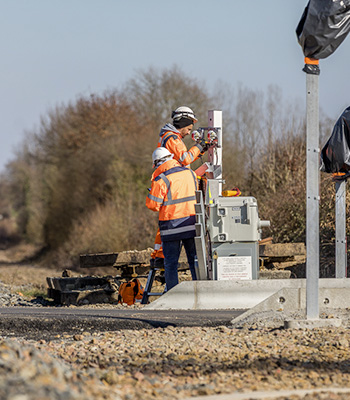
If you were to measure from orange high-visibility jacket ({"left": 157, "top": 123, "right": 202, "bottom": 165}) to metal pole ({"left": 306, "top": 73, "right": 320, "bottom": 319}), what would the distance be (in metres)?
3.62

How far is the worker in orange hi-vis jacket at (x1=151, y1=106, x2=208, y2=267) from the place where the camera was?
1151 cm

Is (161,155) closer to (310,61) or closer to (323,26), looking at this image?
(310,61)

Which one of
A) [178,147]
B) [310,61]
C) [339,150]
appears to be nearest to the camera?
[310,61]

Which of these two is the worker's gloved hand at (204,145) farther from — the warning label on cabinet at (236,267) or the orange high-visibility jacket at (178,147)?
the warning label on cabinet at (236,267)

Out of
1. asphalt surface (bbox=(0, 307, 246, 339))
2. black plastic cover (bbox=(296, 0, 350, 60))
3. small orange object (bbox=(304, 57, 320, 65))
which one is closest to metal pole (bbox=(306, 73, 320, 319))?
small orange object (bbox=(304, 57, 320, 65))

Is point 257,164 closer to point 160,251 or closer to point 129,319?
point 160,251

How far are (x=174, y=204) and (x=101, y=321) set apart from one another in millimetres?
2511

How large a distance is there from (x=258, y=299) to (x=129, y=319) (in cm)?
204

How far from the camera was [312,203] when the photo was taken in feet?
25.8

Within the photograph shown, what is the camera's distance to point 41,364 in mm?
5090

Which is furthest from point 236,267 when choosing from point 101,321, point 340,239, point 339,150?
point 101,321

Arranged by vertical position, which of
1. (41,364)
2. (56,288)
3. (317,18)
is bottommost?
(56,288)

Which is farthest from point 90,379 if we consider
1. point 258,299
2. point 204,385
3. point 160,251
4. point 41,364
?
point 160,251

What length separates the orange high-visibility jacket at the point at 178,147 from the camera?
1146 centimetres
